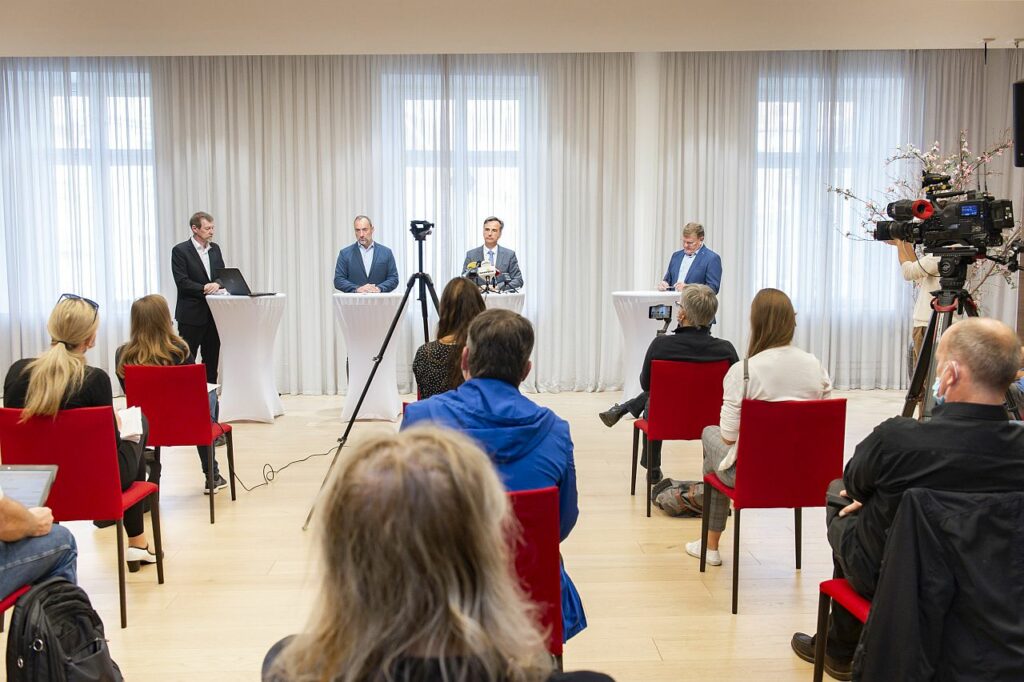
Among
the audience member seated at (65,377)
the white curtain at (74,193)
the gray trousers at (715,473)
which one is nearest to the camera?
the audience member seated at (65,377)

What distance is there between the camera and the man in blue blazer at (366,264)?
22.4 ft

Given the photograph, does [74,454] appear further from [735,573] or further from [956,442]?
[956,442]

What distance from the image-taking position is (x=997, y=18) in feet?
19.1

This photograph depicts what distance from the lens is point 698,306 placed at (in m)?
4.14

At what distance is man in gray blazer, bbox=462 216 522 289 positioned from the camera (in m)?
6.95

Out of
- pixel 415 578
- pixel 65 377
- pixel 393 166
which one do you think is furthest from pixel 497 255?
pixel 415 578

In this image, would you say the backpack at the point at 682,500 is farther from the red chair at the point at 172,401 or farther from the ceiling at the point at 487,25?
the ceiling at the point at 487,25

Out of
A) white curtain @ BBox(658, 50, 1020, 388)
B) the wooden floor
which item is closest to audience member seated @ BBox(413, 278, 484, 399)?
the wooden floor

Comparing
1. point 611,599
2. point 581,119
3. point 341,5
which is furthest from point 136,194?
point 611,599

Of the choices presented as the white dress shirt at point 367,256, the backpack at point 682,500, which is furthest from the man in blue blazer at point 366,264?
the backpack at point 682,500

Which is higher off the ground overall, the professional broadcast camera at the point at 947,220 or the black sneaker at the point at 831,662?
the professional broadcast camera at the point at 947,220

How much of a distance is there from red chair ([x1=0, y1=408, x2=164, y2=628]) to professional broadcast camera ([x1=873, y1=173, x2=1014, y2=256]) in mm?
2998

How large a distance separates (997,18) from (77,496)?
6.09 metres

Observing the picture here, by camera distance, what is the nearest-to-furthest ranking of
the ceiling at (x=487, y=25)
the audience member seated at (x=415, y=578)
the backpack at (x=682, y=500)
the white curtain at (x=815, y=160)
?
the audience member seated at (x=415, y=578), the backpack at (x=682, y=500), the ceiling at (x=487, y=25), the white curtain at (x=815, y=160)
